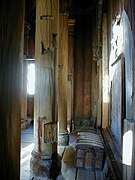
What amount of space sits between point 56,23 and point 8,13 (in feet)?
8.70

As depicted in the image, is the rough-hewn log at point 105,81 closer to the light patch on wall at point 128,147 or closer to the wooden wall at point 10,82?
the light patch on wall at point 128,147

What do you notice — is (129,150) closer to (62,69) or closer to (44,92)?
(44,92)

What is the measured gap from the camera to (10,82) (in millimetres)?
785

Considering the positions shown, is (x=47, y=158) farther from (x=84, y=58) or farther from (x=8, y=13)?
(x=84, y=58)

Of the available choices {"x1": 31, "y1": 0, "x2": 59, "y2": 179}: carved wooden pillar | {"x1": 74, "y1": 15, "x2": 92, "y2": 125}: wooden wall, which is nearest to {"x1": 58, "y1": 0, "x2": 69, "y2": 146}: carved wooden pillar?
{"x1": 31, "y1": 0, "x2": 59, "y2": 179}: carved wooden pillar

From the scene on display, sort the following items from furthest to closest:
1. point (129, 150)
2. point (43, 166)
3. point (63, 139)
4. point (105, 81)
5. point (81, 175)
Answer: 1. point (105, 81)
2. point (63, 139)
3. point (81, 175)
4. point (43, 166)
5. point (129, 150)

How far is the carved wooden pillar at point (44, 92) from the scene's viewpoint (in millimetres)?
3114

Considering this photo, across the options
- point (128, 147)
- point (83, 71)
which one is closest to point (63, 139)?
point (128, 147)

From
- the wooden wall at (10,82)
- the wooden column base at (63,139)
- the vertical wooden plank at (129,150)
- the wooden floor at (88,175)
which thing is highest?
the wooden wall at (10,82)

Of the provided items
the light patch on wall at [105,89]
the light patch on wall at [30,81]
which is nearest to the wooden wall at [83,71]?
the light patch on wall at [30,81]

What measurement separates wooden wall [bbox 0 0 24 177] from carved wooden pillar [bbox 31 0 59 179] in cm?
230

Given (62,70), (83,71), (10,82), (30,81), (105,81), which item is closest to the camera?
(10,82)

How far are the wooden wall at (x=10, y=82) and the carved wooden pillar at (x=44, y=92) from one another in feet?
7.54

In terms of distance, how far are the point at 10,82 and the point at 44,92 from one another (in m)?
2.37
